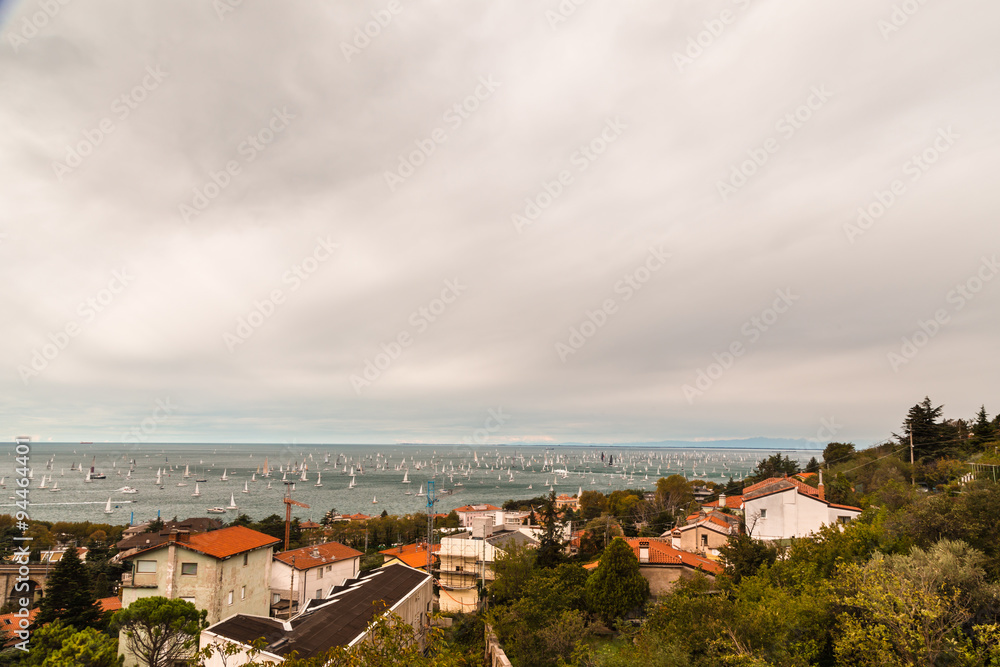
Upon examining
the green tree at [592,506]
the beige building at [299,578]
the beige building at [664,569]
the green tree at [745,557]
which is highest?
the green tree at [745,557]

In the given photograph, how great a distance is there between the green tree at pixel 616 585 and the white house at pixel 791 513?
1293 cm

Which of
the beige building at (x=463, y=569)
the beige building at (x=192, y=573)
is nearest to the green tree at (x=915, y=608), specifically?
the beige building at (x=463, y=569)

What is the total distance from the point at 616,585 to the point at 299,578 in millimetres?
19481

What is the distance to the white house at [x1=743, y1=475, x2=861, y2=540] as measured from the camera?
34.6 meters

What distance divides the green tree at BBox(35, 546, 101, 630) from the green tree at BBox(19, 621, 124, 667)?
13727 millimetres

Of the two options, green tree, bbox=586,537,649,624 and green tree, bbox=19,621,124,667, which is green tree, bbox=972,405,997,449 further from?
green tree, bbox=19,621,124,667

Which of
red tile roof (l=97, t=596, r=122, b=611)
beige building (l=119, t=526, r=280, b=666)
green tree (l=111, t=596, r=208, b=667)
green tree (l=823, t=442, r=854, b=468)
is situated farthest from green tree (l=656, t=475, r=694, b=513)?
green tree (l=111, t=596, r=208, b=667)

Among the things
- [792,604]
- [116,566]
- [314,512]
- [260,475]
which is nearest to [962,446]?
[792,604]

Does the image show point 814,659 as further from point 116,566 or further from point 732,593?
point 116,566

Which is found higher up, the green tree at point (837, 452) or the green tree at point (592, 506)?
the green tree at point (837, 452)

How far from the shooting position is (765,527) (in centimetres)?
3566

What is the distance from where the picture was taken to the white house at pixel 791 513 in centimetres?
3462

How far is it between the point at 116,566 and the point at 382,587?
3371 centimetres

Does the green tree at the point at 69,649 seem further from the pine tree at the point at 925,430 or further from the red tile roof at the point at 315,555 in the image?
the pine tree at the point at 925,430
